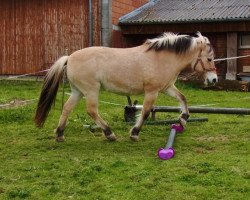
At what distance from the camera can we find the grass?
4973 mm

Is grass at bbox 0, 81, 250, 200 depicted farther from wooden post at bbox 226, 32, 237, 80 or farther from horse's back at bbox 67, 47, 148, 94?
wooden post at bbox 226, 32, 237, 80

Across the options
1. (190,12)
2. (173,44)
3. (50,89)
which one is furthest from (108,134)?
(190,12)

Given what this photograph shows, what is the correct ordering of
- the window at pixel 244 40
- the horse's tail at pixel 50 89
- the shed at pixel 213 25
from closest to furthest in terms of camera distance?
the horse's tail at pixel 50 89, the shed at pixel 213 25, the window at pixel 244 40

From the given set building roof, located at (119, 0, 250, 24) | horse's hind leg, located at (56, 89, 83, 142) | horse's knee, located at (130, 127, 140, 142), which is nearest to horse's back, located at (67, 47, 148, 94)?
horse's hind leg, located at (56, 89, 83, 142)

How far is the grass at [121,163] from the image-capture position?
4973 mm

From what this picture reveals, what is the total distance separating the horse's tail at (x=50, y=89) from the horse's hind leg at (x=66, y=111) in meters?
0.25

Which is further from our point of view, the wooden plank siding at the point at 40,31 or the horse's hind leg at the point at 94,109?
the wooden plank siding at the point at 40,31

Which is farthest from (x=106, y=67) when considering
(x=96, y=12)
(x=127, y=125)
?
(x=96, y=12)

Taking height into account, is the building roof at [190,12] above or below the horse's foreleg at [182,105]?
above

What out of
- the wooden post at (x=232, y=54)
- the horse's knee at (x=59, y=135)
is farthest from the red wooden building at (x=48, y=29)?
the horse's knee at (x=59, y=135)

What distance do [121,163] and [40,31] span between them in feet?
45.5

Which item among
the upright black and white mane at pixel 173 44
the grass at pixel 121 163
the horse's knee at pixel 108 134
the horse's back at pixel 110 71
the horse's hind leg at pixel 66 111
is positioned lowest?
the grass at pixel 121 163

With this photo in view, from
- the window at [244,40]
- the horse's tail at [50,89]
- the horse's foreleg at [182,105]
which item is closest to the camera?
the horse's tail at [50,89]

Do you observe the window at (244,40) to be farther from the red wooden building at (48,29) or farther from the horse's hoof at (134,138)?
the horse's hoof at (134,138)
